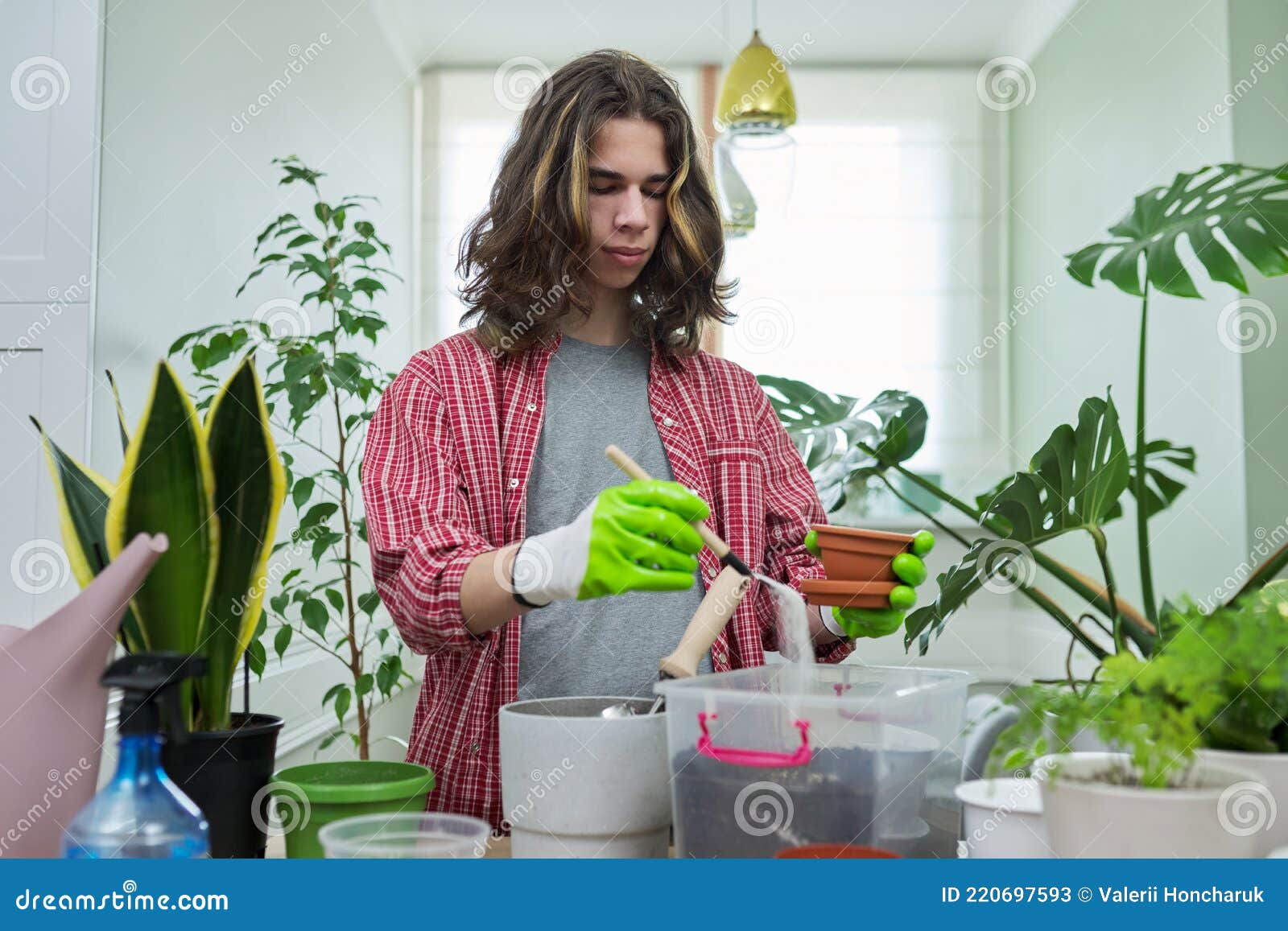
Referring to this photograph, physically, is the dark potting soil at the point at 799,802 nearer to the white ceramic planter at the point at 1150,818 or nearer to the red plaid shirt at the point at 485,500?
the white ceramic planter at the point at 1150,818

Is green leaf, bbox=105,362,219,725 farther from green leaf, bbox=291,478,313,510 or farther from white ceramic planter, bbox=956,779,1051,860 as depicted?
green leaf, bbox=291,478,313,510

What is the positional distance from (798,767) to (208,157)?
7.76 feet

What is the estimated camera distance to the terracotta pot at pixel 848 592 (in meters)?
1.01

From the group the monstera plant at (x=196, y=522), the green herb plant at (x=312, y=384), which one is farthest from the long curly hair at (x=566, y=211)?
the monstera plant at (x=196, y=522)

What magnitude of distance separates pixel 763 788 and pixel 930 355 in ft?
13.7

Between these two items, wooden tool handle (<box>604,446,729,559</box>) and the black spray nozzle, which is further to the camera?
wooden tool handle (<box>604,446,729,559</box>)

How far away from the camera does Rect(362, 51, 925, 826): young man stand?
1.29 metres

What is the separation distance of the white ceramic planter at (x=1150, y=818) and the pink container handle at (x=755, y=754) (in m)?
0.15

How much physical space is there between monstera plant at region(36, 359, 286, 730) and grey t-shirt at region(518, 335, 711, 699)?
1.82ft

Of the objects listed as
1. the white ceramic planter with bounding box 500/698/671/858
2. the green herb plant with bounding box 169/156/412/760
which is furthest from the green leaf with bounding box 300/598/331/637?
the white ceramic planter with bounding box 500/698/671/858

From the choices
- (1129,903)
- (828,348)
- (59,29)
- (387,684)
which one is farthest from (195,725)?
(828,348)

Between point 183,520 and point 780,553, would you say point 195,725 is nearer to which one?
point 183,520

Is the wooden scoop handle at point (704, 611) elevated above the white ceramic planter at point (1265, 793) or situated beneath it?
elevated above

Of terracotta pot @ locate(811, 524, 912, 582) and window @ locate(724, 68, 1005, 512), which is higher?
window @ locate(724, 68, 1005, 512)
